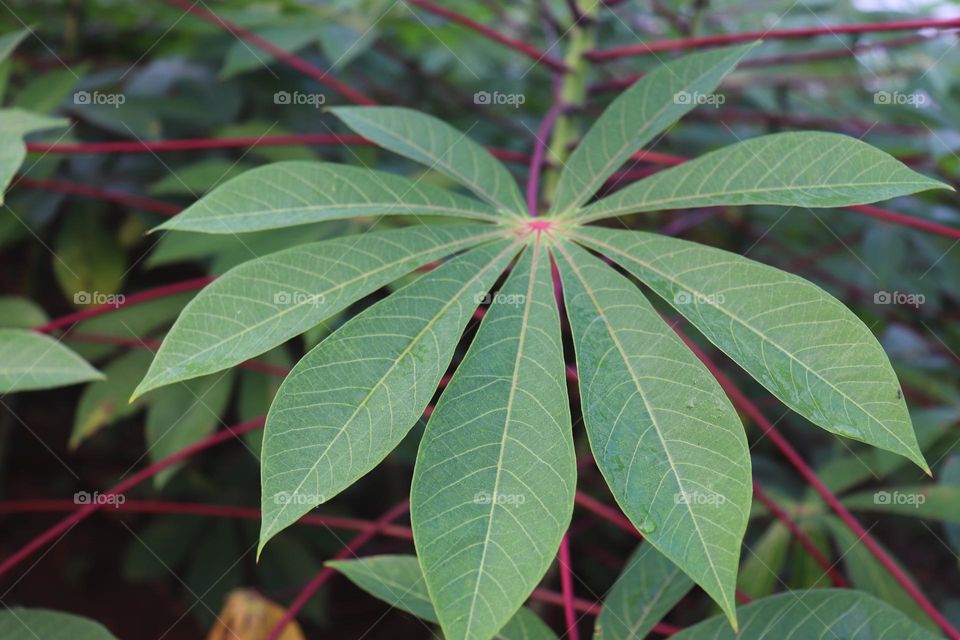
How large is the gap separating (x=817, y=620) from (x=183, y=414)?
3.10ft

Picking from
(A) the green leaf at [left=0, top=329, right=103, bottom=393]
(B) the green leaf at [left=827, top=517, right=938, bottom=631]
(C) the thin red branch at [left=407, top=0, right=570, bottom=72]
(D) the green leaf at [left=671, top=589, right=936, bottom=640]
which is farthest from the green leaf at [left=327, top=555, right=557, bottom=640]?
(C) the thin red branch at [left=407, top=0, right=570, bottom=72]

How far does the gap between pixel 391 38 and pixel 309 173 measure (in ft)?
4.82

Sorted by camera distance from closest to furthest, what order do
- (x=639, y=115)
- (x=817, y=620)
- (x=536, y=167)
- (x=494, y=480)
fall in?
(x=494, y=480) → (x=817, y=620) → (x=639, y=115) → (x=536, y=167)

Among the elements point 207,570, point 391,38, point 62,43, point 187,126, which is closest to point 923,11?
point 391,38

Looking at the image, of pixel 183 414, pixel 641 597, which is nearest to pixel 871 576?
pixel 641 597

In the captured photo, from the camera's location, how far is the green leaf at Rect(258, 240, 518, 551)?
21.3 inches

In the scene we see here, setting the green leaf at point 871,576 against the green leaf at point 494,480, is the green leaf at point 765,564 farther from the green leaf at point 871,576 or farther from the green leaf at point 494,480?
the green leaf at point 494,480

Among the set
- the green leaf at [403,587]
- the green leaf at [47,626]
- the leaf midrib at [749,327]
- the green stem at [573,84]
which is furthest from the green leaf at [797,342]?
the green leaf at [47,626]

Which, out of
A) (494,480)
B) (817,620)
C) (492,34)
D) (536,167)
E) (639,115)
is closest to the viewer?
(494,480)

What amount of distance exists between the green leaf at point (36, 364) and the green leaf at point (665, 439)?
1.85 feet

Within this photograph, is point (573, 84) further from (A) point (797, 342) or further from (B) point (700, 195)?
(A) point (797, 342)

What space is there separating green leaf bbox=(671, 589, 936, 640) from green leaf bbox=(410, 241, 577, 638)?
26 cm

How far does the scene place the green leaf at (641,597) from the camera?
78 centimetres

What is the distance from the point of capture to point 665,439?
22.9 inches
